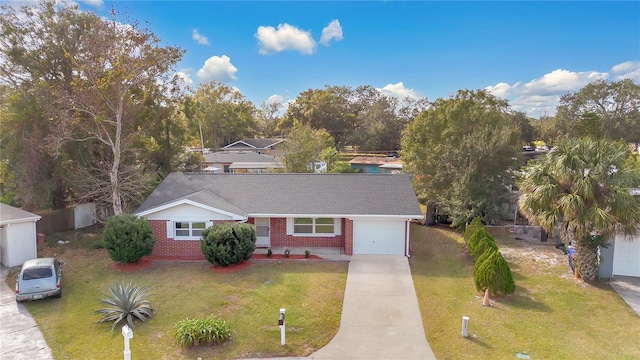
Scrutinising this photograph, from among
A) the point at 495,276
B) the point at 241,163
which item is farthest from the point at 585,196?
the point at 241,163

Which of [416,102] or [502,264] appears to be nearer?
[502,264]

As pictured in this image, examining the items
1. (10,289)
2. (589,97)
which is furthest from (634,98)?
(10,289)

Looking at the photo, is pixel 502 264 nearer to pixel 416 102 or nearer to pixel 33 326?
pixel 33 326

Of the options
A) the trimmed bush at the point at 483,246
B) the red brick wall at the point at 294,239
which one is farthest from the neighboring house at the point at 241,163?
the trimmed bush at the point at 483,246

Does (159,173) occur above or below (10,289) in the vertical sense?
above

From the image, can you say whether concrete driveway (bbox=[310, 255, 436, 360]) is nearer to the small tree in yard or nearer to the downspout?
the downspout

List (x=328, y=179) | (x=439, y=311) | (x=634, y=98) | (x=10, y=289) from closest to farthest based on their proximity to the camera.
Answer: (x=439, y=311), (x=10, y=289), (x=328, y=179), (x=634, y=98)

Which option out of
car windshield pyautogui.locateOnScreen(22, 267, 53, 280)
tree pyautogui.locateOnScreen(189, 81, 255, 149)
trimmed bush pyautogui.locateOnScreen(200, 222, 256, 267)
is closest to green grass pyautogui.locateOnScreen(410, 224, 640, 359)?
trimmed bush pyautogui.locateOnScreen(200, 222, 256, 267)
